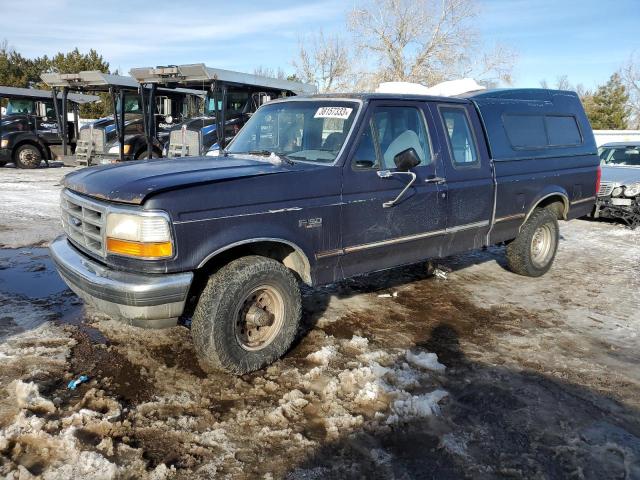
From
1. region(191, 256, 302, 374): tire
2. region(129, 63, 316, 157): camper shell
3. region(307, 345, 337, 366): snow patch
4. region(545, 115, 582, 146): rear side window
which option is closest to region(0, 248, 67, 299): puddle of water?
region(191, 256, 302, 374): tire

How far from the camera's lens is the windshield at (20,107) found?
659 inches

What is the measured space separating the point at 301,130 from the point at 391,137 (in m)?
0.78

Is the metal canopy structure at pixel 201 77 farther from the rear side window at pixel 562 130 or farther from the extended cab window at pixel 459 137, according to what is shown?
the extended cab window at pixel 459 137

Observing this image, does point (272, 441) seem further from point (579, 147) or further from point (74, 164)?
point (74, 164)

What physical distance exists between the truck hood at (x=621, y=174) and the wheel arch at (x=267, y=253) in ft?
28.1

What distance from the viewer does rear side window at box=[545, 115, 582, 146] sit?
6.27 metres

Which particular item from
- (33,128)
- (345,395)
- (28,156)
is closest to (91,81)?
(33,128)

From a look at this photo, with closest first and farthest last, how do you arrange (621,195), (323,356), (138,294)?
(138,294)
(323,356)
(621,195)

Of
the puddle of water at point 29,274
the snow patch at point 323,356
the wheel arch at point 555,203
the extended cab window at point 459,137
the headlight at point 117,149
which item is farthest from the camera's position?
the headlight at point 117,149

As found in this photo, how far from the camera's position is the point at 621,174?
10445mm

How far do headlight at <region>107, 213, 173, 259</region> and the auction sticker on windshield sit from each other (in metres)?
1.83

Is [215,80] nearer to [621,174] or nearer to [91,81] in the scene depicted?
[91,81]

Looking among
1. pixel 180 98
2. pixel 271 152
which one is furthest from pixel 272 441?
pixel 180 98

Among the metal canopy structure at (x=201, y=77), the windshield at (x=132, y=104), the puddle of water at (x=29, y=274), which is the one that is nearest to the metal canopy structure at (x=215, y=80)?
the metal canopy structure at (x=201, y=77)
